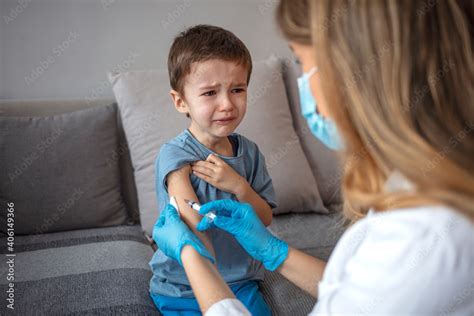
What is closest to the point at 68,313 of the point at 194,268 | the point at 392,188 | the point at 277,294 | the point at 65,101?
the point at 194,268

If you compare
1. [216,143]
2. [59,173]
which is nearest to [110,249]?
[59,173]

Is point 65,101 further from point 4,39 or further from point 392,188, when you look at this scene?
point 392,188

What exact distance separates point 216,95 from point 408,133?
27.7 inches

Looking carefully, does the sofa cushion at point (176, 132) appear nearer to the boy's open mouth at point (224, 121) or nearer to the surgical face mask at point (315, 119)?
the boy's open mouth at point (224, 121)

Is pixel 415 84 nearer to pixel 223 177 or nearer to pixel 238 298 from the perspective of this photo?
pixel 223 177

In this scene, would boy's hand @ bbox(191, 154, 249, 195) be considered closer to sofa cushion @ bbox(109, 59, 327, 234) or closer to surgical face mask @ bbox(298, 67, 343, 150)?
surgical face mask @ bbox(298, 67, 343, 150)

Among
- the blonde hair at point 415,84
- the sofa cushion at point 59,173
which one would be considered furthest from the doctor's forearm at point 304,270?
the sofa cushion at point 59,173

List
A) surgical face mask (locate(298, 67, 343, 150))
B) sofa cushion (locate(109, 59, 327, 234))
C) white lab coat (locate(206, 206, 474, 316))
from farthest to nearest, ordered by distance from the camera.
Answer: sofa cushion (locate(109, 59, 327, 234)) → surgical face mask (locate(298, 67, 343, 150)) → white lab coat (locate(206, 206, 474, 316))

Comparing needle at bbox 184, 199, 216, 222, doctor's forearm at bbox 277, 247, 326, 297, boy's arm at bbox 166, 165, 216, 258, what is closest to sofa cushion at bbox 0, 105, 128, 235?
boy's arm at bbox 166, 165, 216, 258

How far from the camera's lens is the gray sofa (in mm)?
1484

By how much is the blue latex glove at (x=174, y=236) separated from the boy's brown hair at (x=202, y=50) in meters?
0.39

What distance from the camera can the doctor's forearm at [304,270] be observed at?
4.18ft

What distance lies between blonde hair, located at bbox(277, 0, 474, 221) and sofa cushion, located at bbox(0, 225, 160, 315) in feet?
2.96

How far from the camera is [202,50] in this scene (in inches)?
55.4
